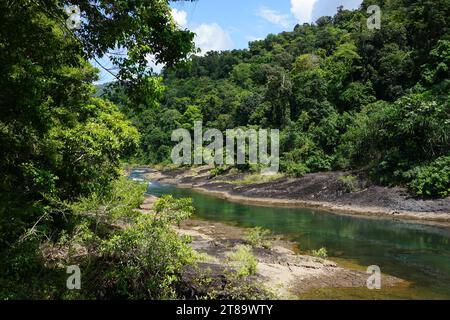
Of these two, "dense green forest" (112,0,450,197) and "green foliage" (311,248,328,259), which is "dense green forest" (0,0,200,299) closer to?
"dense green forest" (112,0,450,197)

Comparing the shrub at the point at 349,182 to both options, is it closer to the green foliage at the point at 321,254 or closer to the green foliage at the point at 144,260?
the green foliage at the point at 321,254

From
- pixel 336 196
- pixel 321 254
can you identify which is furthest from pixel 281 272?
pixel 336 196

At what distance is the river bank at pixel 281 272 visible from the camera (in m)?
13.5

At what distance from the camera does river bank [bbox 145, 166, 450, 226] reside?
1346 inches

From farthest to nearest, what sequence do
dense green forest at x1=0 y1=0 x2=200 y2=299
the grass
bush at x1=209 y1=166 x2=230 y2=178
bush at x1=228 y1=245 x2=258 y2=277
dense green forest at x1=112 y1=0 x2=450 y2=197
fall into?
bush at x1=209 y1=166 x2=230 y2=178, the grass, dense green forest at x1=112 y1=0 x2=450 y2=197, bush at x1=228 y1=245 x2=258 y2=277, dense green forest at x1=0 y1=0 x2=200 y2=299

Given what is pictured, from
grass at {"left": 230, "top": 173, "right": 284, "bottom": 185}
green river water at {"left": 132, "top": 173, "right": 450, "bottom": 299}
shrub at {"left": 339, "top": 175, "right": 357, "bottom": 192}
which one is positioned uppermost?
shrub at {"left": 339, "top": 175, "right": 357, "bottom": 192}

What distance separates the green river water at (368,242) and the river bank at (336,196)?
7.72 ft

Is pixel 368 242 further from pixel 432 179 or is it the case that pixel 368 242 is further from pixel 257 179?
pixel 257 179

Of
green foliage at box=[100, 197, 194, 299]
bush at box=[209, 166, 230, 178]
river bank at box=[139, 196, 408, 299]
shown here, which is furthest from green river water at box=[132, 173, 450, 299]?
bush at box=[209, 166, 230, 178]

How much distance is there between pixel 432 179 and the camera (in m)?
35.9

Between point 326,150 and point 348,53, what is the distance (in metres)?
17.1

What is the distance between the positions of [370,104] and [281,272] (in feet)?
136

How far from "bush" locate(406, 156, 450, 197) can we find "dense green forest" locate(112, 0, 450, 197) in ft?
0.27

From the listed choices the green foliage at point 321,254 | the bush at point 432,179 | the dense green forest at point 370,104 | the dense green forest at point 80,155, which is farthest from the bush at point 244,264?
the bush at point 432,179
